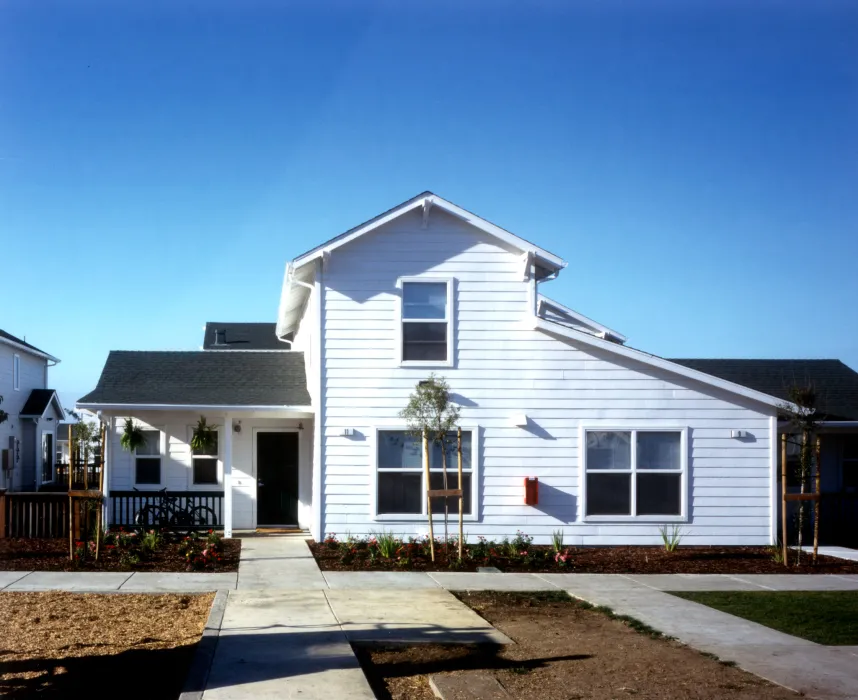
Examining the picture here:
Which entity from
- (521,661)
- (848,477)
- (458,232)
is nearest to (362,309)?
(458,232)

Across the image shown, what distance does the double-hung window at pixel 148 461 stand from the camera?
20.9 m

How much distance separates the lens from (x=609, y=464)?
18.3m

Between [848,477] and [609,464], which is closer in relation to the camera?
[609,464]

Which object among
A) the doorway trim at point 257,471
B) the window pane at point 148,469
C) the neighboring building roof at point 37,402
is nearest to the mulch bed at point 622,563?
the doorway trim at point 257,471

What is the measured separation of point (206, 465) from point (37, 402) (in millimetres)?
14439

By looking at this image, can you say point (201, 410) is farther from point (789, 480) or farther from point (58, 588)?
point (789, 480)

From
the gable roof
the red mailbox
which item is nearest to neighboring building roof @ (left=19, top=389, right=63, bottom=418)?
the gable roof

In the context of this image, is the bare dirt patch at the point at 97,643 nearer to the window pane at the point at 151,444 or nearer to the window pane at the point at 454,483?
the window pane at the point at 454,483

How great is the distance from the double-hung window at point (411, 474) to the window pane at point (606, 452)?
7.33 ft

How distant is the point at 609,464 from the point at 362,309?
5.49 meters

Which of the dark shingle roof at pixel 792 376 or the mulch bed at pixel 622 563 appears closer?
the mulch bed at pixel 622 563

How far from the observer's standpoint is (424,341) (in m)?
18.4

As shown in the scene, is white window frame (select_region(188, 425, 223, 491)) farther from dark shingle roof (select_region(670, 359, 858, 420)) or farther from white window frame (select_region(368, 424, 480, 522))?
dark shingle roof (select_region(670, 359, 858, 420))

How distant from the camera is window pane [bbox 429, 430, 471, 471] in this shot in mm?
17994
